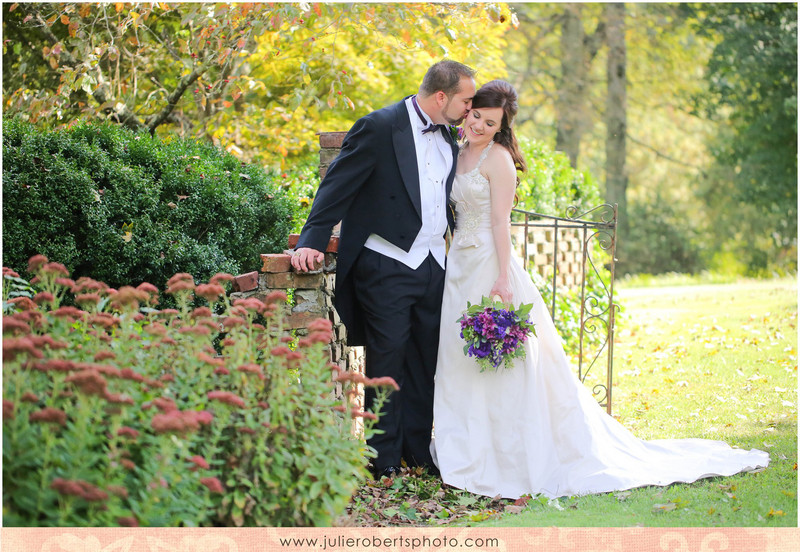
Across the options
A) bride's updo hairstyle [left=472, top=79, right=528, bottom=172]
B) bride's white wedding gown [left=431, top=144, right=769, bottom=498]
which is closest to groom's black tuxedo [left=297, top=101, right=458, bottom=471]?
bride's white wedding gown [left=431, top=144, right=769, bottom=498]

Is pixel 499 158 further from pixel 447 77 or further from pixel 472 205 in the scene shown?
pixel 447 77

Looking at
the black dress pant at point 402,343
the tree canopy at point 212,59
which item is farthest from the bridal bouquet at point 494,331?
the tree canopy at point 212,59

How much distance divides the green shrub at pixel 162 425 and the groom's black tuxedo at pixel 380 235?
0.97 metres

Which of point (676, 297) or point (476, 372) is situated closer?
point (476, 372)

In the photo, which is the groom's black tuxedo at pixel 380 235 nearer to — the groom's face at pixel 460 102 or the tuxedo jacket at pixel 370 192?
the tuxedo jacket at pixel 370 192

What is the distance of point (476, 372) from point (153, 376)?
1.79 m

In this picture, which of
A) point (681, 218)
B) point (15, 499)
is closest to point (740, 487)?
point (15, 499)

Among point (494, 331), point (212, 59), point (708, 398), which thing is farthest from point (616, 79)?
point (494, 331)

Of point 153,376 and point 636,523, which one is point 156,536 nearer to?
point 153,376

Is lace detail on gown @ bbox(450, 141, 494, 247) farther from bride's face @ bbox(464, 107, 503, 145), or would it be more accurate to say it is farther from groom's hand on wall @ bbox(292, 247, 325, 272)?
groom's hand on wall @ bbox(292, 247, 325, 272)

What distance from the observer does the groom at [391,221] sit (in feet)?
12.0

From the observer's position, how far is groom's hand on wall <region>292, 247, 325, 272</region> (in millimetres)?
3578

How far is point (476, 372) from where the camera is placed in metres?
3.77

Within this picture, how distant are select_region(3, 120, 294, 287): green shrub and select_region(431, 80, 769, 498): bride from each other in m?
1.52
